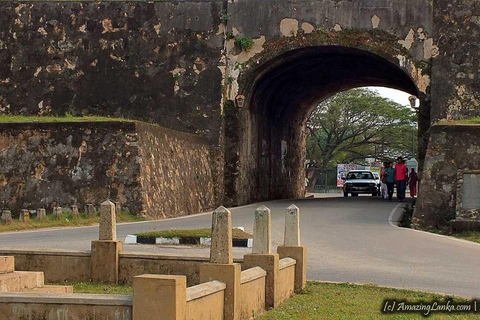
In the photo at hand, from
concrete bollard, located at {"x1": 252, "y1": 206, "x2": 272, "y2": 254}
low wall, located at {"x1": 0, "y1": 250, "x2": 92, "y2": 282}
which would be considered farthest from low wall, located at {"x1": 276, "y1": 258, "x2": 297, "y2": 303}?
low wall, located at {"x1": 0, "y1": 250, "x2": 92, "y2": 282}

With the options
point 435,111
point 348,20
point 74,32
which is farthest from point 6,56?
point 435,111

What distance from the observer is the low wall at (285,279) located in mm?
9453

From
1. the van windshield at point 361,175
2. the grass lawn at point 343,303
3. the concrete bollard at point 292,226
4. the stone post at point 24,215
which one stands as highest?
the van windshield at point 361,175

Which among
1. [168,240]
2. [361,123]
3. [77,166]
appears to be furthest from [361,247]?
[361,123]

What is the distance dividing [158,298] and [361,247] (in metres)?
8.28

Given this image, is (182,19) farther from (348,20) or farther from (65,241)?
(65,241)

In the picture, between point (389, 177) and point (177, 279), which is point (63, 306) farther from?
point (389, 177)

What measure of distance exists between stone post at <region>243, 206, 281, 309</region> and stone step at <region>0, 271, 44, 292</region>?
219cm

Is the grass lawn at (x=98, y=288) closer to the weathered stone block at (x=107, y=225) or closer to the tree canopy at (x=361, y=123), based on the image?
the weathered stone block at (x=107, y=225)

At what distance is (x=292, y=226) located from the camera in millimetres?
10352

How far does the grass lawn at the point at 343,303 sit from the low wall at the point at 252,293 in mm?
129

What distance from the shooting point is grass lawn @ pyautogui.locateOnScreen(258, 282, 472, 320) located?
863 cm

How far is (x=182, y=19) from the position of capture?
2553cm

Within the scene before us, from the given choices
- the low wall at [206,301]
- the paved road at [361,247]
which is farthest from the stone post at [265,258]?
the paved road at [361,247]
